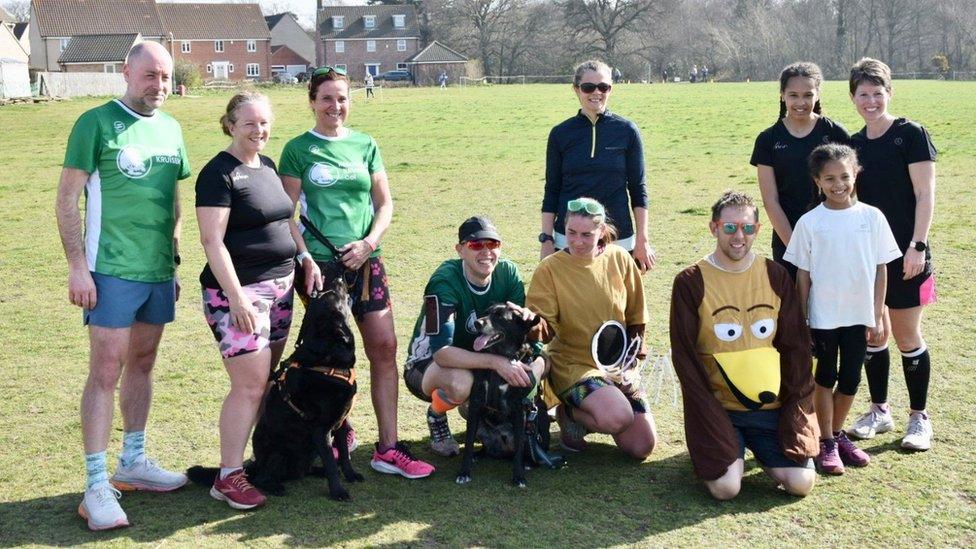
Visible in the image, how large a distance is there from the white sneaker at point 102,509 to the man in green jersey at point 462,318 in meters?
1.70

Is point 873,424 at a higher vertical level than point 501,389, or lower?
lower

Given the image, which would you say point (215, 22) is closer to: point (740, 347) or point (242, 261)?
point (242, 261)

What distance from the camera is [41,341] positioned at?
26.2 ft

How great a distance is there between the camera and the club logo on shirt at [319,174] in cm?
501

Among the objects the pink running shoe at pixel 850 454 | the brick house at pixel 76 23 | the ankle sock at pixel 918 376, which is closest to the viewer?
the pink running shoe at pixel 850 454

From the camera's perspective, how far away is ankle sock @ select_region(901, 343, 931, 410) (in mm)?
5562

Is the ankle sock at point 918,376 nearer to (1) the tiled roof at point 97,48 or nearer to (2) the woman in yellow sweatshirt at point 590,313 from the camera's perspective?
(2) the woman in yellow sweatshirt at point 590,313

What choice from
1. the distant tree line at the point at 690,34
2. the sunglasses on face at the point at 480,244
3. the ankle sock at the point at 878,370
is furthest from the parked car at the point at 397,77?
the sunglasses on face at the point at 480,244

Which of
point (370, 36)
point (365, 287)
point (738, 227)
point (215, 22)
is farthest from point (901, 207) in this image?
point (370, 36)

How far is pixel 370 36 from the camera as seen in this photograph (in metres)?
104

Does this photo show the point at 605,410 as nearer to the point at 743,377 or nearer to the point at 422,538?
the point at 743,377

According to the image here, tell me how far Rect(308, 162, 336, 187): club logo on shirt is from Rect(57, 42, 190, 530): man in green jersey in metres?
0.67

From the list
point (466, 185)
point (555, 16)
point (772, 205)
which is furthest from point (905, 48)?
point (772, 205)

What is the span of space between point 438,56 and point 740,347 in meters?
89.8
